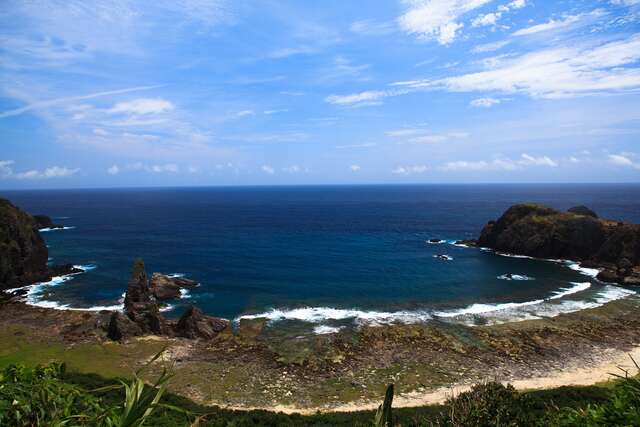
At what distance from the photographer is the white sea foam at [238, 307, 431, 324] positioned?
161ft

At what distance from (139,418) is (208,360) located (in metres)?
37.0

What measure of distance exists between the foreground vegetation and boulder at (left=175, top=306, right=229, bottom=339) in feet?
41.7

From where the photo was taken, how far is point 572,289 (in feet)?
203

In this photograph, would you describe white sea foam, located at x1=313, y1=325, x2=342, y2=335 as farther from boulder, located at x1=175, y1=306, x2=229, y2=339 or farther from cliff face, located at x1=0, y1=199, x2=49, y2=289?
cliff face, located at x1=0, y1=199, x2=49, y2=289

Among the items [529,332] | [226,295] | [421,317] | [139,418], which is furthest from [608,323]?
[139,418]

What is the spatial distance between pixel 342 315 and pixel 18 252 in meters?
59.0

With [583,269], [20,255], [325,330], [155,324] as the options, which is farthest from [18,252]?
[583,269]

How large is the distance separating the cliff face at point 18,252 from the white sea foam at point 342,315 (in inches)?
1703

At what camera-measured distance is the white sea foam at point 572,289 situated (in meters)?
59.0

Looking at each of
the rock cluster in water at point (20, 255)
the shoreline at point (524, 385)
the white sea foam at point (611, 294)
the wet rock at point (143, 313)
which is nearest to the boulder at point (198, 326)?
the wet rock at point (143, 313)

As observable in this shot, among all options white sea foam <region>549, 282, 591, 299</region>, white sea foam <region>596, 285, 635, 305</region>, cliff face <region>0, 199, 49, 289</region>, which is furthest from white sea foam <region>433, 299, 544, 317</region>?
cliff face <region>0, 199, 49, 289</region>

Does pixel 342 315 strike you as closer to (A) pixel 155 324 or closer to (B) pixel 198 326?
(B) pixel 198 326

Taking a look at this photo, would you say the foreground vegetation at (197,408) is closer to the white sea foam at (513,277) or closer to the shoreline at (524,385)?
the shoreline at (524,385)

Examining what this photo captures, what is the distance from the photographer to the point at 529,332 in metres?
44.3
